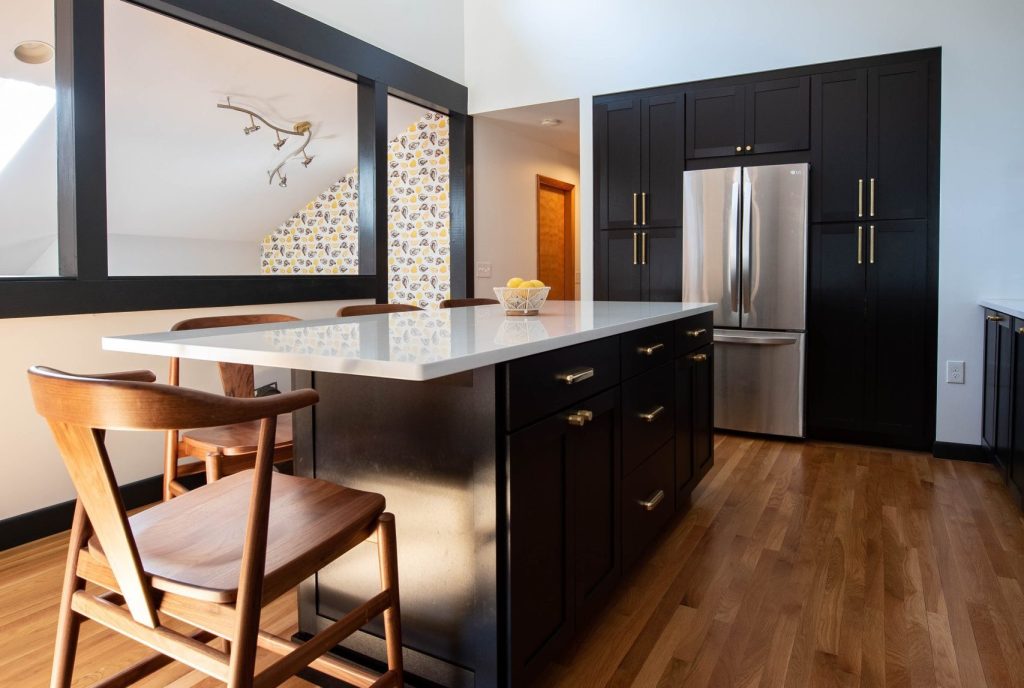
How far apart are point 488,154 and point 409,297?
1298 mm

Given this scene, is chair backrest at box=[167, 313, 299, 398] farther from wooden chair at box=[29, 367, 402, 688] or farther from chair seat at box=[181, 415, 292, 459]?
wooden chair at box=[29, 367, 402, 688]

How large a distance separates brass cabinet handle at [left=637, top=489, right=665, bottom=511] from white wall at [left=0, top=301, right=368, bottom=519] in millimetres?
2035

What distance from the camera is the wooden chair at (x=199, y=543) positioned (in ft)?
2.87

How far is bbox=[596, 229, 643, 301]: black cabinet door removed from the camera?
431 centimetres

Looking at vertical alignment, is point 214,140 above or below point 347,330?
above

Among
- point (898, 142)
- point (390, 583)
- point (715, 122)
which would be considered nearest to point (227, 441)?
point (390, 583)

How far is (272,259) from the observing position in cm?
688

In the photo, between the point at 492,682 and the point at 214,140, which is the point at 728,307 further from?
the point at 214,140

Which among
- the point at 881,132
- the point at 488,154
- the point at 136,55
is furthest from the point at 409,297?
the point at 881,132

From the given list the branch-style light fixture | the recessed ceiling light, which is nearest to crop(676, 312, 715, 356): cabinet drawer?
the branch-style light fixture

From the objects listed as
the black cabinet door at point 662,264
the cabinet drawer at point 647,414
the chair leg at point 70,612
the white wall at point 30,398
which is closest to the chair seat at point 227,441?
the chair leg at point 70,612

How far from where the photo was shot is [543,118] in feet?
16.7

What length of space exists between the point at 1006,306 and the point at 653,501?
74.6 inches

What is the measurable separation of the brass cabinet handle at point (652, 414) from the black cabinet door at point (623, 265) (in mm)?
2214
